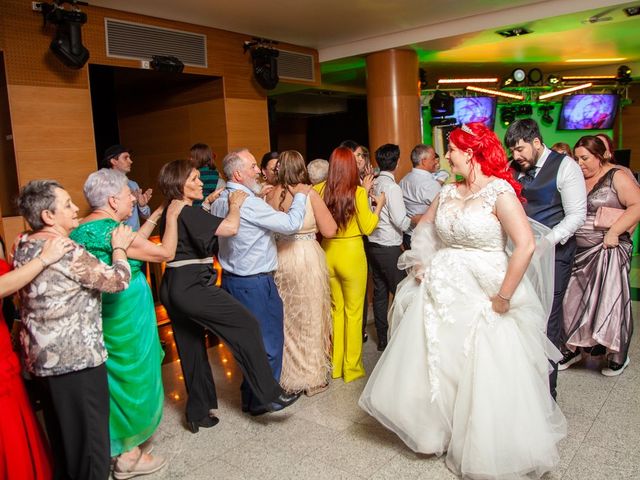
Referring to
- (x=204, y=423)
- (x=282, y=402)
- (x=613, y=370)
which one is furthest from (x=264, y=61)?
(x=613, y=370)

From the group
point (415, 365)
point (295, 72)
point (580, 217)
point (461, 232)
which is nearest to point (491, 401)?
point (415, 365)

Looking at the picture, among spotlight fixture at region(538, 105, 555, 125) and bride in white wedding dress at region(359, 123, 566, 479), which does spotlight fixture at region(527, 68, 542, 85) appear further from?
bride in white wedding dress at region(359, 123, 566, 479)

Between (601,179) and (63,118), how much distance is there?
188 inches

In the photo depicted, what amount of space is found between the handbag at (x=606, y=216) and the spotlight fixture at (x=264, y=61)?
4812 mm

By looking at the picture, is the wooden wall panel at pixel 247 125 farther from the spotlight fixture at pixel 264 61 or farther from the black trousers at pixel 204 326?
the black trousers at pixel 204 326

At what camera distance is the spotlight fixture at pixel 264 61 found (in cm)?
734

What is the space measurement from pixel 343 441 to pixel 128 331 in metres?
1.28

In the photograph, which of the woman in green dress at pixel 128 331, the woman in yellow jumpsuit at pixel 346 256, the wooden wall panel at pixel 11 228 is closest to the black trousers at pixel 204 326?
the woman in green dress at pixel 128 331

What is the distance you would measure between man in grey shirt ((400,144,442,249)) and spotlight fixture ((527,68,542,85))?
6.54 m

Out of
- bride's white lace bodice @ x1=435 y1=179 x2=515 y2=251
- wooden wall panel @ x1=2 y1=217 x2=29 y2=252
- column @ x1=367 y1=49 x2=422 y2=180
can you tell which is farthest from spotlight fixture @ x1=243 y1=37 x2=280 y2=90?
bride's white lace bodice @ x1=435 y1=179 x2=515 y2=251

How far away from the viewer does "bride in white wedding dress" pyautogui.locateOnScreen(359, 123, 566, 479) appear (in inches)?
99.9

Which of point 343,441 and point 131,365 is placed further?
point 343,441

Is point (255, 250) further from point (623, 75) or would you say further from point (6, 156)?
point (623, 75)

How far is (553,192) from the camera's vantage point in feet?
10.6
